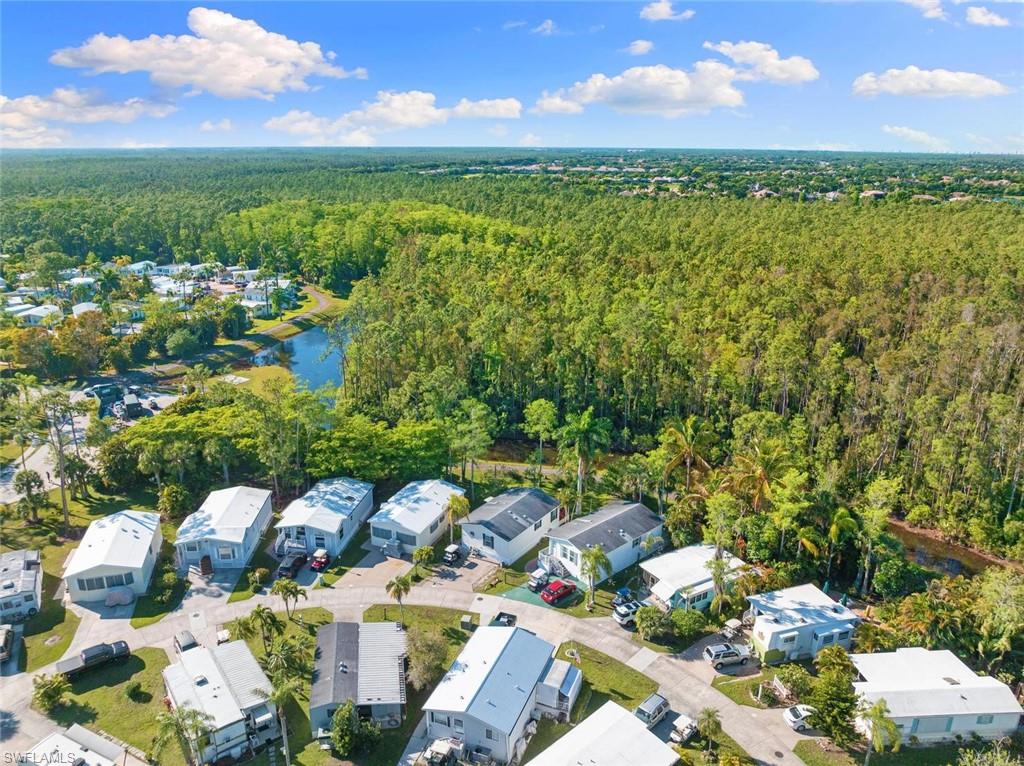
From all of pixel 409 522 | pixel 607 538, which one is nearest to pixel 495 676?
pixel 607 538

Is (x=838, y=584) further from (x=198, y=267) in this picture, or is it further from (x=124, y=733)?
(x=198, y=267)

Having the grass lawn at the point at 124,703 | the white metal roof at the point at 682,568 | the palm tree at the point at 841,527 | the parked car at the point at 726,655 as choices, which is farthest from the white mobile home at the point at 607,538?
the grass lawn at the point at 124,703

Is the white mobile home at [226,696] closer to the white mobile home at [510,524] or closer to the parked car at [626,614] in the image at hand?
→ the white mobile home at [510,524]

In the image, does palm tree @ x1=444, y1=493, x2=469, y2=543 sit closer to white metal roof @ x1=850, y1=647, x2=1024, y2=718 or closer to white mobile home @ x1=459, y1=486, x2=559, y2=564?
white mobile home @ x1=459, y1=486, x2=559, y2=564

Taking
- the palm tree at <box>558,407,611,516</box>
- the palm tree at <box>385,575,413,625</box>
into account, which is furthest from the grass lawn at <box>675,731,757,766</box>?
the palm tree at <box>558,407,611,516</box>

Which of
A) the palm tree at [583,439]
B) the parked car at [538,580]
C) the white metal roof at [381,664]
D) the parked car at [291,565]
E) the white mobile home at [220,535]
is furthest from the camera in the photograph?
the palm tree at [583,439]

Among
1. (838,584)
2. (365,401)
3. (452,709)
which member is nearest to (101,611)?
(452,709)
